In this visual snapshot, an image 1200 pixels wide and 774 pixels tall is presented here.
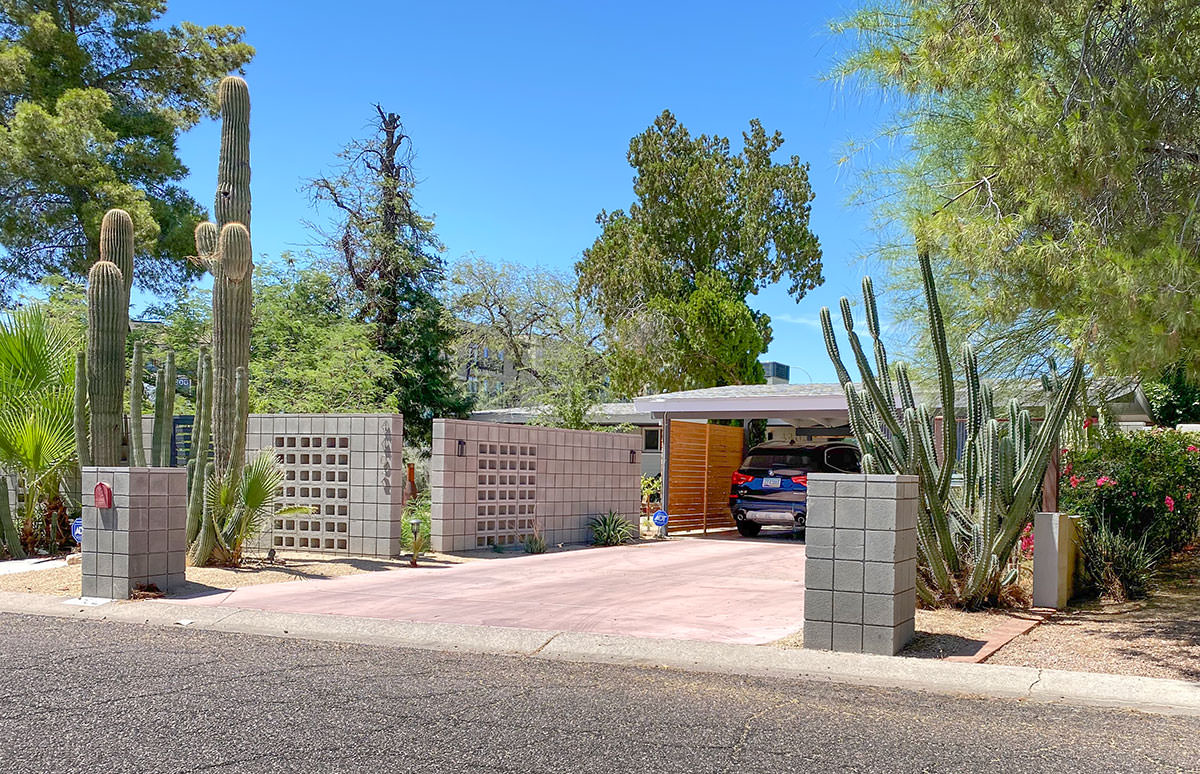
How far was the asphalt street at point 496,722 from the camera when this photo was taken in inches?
183

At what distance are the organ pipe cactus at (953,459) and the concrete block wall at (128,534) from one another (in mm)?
6245

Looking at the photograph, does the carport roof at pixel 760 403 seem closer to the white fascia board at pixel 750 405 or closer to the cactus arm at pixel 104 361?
the white fascia board at pixel 750 405

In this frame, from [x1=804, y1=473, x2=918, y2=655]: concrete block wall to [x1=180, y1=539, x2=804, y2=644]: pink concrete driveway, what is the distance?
683mm

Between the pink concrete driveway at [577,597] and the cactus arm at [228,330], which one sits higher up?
the cactus arm at [228,330]

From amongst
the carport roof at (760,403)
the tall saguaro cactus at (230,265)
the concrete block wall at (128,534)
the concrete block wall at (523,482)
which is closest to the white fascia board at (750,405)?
the carport roof at (760,403)

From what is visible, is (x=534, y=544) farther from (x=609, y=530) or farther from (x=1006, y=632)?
(x=1006, y=632)

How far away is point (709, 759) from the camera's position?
471cm

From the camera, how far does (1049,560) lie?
9.08 metres

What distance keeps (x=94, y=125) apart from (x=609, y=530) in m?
14.5

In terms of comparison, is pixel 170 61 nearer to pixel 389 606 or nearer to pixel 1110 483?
pixel 389 606

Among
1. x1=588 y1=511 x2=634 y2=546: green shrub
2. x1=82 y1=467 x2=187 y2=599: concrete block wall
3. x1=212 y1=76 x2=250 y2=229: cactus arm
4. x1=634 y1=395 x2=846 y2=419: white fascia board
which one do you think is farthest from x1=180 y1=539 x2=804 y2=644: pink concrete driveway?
x1=634 y1=395 x2=846 y2=419: white fascia board

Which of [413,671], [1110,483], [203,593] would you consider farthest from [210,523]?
[1110,483]

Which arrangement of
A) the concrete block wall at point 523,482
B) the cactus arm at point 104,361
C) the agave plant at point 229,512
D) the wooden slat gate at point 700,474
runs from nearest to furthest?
the agave plant at point 229,512 → the cactus arm at point 104,361 → the concrete block wall at point 523,482 → the wooden slat gate at point 700,474

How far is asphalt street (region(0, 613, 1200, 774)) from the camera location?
4.65m
